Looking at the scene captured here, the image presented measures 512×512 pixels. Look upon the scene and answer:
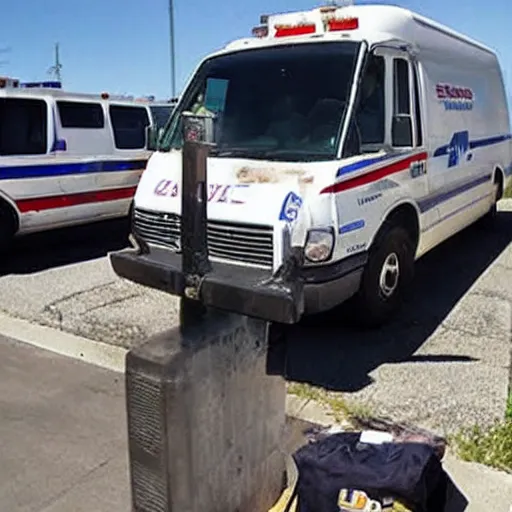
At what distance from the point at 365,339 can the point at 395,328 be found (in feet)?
1.31

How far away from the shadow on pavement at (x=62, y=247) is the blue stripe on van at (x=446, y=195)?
446cm

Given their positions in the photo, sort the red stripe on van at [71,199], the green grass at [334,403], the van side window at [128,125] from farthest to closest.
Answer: the van side window at [128,125]
the red stripe on van at [71,199]
the green grass at [334,403]

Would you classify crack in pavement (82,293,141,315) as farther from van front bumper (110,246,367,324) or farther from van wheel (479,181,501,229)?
van wheel (479,181,501,229)

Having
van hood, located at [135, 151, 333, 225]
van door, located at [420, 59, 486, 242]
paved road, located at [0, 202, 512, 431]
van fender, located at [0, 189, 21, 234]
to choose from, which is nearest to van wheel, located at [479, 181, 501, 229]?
paved road, located at [0, 202, 512, 431]

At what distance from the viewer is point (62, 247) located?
911cm

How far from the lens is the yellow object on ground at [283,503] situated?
9.73 ft

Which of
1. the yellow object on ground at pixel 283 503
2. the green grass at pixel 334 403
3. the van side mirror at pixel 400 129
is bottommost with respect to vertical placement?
the green grass at pixel 334 403

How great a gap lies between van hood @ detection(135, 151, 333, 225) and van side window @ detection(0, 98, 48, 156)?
10.6 ft

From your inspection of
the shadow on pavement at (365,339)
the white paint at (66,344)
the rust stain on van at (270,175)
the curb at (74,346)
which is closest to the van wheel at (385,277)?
the shadow on pavement at (365,339)

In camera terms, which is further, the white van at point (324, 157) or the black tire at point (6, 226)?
the black tire at point (6, 226)

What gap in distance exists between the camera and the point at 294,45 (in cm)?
543

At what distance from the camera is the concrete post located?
236 centimetres

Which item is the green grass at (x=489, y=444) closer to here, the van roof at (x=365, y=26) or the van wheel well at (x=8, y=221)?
the van roof at (x=365, y=26)

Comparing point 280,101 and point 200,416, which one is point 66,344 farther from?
point 200,416
